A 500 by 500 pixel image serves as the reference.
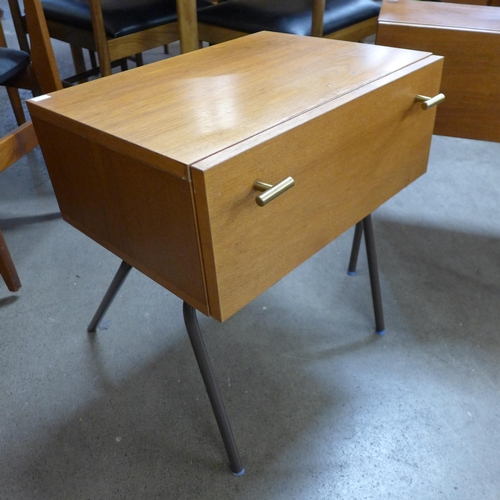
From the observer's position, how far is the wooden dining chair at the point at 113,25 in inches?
57.3

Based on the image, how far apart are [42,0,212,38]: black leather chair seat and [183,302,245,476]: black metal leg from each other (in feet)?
3.42

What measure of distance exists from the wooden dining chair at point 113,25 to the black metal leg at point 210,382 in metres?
1.00

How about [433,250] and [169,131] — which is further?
[433,250]

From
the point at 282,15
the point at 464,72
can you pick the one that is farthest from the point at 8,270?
the point at 464,72

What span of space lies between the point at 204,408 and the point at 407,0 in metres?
1.11

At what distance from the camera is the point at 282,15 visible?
58.0 inches

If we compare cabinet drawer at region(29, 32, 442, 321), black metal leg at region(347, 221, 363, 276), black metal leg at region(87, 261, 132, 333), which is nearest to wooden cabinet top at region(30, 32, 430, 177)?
cabinet drawer at region(29, 32, 442, 321)

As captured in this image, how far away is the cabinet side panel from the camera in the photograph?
59 cm

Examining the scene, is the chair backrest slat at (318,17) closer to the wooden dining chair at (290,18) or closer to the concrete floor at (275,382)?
the wooden dining chair at (290,18)

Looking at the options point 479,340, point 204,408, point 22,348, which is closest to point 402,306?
point 479,340

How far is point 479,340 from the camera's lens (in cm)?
114

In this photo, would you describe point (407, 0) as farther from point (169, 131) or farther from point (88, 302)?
point (88, 302)

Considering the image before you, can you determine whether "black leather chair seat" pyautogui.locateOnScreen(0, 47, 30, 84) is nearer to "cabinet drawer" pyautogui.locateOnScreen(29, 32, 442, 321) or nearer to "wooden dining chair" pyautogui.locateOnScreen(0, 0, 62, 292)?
"wooden dining chair" pyautogui.locateOnScreen(0, 0, 62, 292)

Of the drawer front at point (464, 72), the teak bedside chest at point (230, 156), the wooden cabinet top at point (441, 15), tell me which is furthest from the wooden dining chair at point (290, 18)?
the teak bedside chest at point (230, 156)
